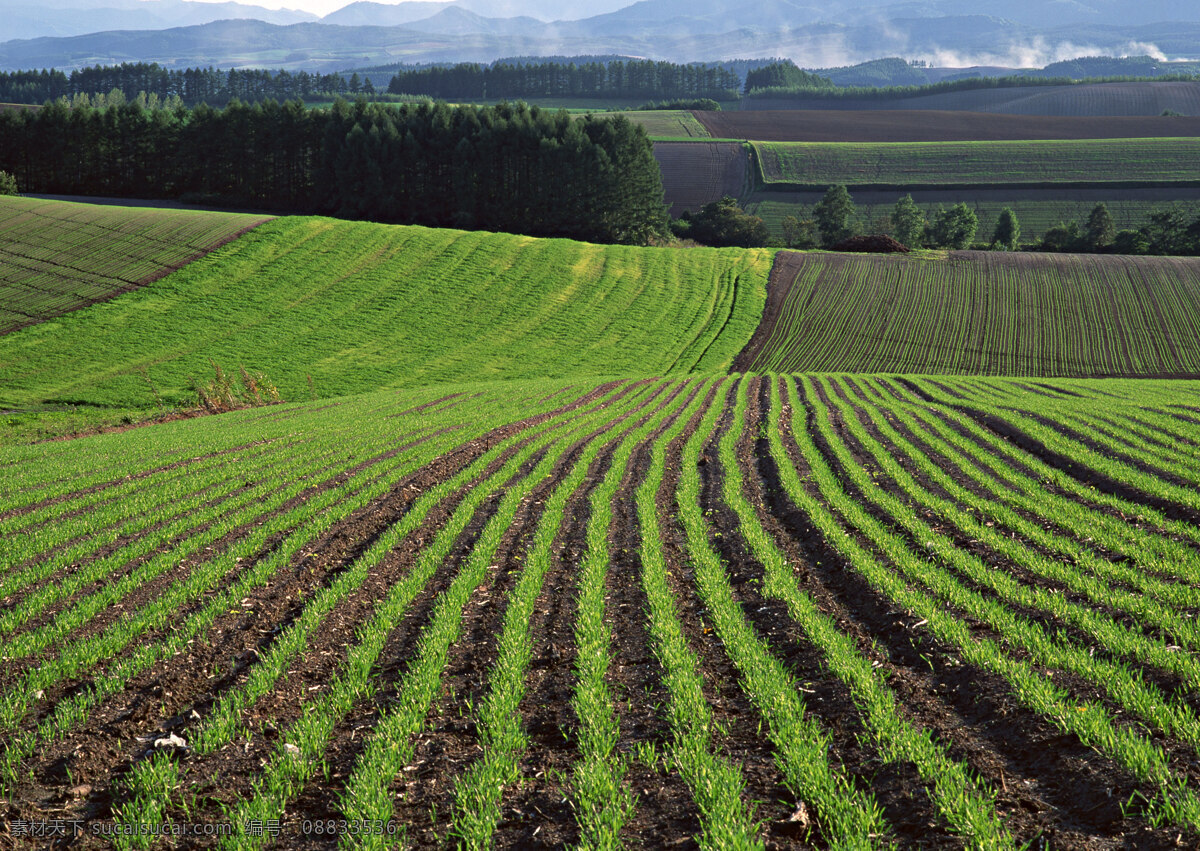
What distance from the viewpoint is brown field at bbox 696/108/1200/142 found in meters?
140

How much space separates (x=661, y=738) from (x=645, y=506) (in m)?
8.73

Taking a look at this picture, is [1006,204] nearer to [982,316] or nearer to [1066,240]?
[1066,240]

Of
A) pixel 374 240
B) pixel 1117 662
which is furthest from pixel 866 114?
pixel 1117 662

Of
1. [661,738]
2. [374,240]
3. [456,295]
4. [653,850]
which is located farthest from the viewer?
[374,240]

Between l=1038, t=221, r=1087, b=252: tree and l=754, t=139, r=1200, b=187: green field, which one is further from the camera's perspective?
l=754, t=139, r=1200, b=187: green field

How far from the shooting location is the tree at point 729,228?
9456 centimetres

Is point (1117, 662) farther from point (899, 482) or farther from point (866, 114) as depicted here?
point (866, 114)

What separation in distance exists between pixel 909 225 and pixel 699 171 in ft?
145

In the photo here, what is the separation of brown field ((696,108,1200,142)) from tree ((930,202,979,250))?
2408 inches

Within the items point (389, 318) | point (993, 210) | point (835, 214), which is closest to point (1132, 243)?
point (993, 210)

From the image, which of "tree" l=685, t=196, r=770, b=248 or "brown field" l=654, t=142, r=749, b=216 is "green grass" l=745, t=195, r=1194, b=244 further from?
"tree" l=685, t=196, r=770, b=248

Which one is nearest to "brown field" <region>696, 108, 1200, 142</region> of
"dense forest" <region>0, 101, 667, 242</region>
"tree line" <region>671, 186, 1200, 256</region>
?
"tree line" <region>671, 186, 1200, 256</region>

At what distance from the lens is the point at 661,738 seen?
7258mm

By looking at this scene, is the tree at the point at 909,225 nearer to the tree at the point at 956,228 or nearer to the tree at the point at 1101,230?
the tree at the point at 956,228
